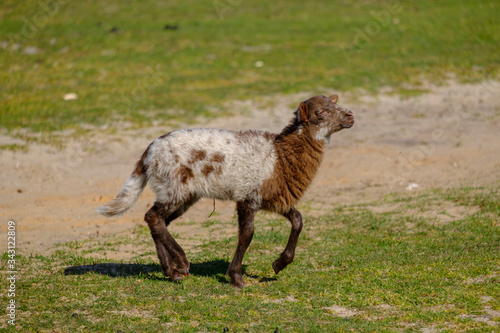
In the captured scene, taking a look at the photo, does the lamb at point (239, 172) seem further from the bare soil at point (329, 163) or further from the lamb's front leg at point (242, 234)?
the bare soil at point (329, 163)

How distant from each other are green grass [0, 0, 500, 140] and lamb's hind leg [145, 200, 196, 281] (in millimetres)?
8417

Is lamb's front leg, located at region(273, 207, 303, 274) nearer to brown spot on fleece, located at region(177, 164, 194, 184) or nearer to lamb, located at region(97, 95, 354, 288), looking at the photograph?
lamb, located at region(97, 95, 354, 288)

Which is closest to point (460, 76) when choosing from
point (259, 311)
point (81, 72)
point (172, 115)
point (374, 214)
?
point (172, 115)

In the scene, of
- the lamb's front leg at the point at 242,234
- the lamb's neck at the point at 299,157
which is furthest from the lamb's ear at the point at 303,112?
the lamb's front leg at the point at 242,234

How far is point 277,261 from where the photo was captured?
25.6 feet

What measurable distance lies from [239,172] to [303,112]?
112 centimetres

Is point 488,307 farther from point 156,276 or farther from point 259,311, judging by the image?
point 156,276

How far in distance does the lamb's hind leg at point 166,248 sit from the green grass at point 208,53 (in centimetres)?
842

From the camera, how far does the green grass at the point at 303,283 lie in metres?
6.55

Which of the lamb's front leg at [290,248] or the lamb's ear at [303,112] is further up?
the lamb's ear at [303,112]

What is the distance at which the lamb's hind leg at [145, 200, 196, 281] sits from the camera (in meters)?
7.78

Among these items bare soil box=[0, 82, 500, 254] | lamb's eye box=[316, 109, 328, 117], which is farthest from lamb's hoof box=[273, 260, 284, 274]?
bare soil box=[0, 82, 500, 254]

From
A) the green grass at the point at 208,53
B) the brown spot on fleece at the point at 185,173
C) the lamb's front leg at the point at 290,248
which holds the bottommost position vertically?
the lamb's front leg at the point at 290,248

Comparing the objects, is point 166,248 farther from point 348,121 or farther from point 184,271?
point 348,121
